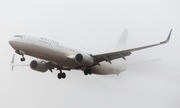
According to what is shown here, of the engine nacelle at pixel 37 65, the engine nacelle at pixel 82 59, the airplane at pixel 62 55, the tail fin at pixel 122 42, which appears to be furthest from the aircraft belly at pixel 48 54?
the tail fin at pixel 122 42

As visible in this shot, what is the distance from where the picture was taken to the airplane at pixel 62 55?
99.7 feet

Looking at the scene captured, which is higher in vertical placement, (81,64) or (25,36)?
(25,36)

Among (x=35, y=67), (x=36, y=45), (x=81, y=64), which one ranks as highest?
(x=36, y=45)

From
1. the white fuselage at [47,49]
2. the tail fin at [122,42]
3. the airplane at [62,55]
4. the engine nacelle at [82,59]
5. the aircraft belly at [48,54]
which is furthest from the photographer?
the tail fin at [122,42]

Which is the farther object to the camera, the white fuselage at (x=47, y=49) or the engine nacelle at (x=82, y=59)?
the engine nacelle at (x=82, y=59)

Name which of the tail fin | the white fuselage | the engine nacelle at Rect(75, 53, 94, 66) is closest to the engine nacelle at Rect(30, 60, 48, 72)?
the white fuselage

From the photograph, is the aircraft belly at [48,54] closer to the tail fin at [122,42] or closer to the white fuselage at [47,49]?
the white fuselage at [47,49]

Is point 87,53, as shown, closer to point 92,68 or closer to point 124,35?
point 92,68

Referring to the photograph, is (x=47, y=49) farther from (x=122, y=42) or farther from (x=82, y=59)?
(x=122, y=42)

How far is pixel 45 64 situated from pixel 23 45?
7.23 meters

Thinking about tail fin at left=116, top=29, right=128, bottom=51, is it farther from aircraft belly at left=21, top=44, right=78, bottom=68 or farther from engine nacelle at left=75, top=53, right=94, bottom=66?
aircraft belly at left=21, top=44, right=78, bottom=68

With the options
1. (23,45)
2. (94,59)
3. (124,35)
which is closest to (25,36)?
(23,45)

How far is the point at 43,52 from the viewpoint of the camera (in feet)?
102

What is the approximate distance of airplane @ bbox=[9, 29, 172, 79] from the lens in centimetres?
3039
